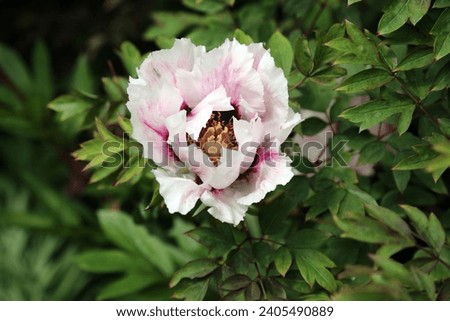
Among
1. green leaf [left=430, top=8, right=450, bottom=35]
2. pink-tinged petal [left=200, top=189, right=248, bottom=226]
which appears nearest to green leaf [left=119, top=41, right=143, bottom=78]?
pink-tinged petal [left=200, top=189, right=248, bottom=226]

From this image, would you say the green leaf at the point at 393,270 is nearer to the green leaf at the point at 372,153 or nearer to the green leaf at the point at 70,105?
the green leaf at the point at 372,153

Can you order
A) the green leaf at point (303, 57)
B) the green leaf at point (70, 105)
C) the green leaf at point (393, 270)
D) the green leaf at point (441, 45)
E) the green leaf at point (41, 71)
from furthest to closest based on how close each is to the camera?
1. the green leaf at point (41, 71)
2. the green leaf at point (70, 105)
3. the green leaf at point (303, 57)
4. the green leaf at point (441, 45)
5. the green leaf at point (393, 270)

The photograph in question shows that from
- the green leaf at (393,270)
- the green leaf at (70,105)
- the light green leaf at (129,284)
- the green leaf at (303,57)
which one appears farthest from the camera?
the light green leaf at (129,284)

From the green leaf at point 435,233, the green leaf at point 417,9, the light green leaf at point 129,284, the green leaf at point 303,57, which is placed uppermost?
the green leaf at point 417,9

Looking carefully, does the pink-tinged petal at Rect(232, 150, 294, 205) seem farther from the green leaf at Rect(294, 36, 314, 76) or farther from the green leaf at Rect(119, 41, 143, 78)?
the green leaf at Rect(119, 41, 143, 78)

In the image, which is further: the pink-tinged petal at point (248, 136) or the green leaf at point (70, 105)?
the green leaf at point (70, 105)

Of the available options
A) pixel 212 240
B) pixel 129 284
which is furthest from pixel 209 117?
pixel 129 284

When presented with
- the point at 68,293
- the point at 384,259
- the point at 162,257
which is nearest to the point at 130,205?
the point at 162,257

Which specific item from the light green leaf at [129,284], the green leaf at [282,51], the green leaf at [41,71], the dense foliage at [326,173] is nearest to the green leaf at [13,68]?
the green leaf at [41,71]
